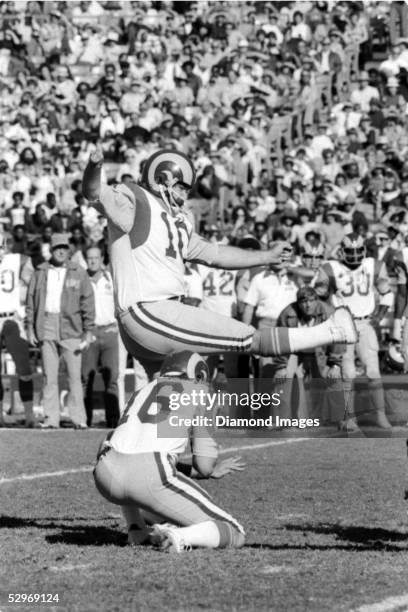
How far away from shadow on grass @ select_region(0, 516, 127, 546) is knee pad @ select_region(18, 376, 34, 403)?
667 cm

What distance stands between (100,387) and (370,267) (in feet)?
14.4

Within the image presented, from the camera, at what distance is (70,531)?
7246 millimetres

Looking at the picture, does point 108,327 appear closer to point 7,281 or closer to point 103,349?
point 103,349

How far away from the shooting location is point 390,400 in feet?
40.4

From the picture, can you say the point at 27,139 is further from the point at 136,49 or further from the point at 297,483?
the point at 297,483

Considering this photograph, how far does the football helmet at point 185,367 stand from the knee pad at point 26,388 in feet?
25.9

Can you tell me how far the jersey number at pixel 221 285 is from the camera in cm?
1638

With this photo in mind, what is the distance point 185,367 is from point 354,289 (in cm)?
753

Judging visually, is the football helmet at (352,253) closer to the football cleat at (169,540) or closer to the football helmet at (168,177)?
the football helmet at (168,177)

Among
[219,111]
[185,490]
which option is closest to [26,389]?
[185,490]

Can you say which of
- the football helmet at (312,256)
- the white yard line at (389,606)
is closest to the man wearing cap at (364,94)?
the football helmet at (312,256)

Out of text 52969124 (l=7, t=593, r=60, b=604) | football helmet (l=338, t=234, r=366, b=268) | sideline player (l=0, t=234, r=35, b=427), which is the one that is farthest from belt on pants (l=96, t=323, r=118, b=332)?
text 52969124 (l=7, t=593, r=60, b=604)

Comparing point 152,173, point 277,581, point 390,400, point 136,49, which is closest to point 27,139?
point 136,49

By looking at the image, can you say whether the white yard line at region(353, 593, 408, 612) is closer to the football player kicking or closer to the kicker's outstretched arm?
the football player kicking
